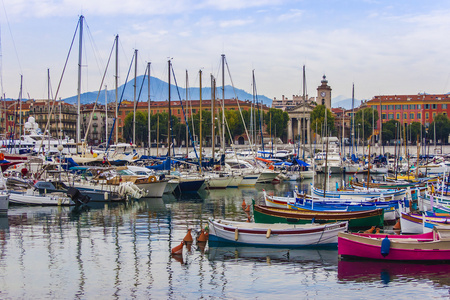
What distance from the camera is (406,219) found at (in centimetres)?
2658

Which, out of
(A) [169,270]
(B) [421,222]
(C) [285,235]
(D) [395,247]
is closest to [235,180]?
(B) [421,222]

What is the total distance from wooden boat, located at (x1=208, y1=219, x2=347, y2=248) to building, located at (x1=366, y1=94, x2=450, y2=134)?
131 m

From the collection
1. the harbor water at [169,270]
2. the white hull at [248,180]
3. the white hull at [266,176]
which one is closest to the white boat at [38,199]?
the harbor water at [169,270]

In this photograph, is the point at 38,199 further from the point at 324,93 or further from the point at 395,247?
the point at 324,93

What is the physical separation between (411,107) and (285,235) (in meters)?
136

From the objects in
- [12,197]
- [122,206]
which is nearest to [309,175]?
[122,206]

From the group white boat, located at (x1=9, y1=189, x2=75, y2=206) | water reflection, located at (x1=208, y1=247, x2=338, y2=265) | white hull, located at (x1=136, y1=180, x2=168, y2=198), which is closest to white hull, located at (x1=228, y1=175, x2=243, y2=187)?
white hull, located at (x1=136, y1=180, x2=168, y2=198)

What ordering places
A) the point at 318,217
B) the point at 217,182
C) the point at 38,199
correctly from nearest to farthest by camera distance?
1. the point at 318,217
2. the point at 38,199
3. the point at 217,182

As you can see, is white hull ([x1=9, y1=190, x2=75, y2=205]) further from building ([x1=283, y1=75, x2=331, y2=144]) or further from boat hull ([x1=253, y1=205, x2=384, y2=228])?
building ([x1=283, y1=75, x2=331, y2=144])

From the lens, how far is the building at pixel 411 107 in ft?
490

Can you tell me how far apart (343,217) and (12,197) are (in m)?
22.5

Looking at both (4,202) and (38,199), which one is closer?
(4,202)

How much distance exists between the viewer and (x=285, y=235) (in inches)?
928

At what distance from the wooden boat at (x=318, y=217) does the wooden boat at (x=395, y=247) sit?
4.36 m
